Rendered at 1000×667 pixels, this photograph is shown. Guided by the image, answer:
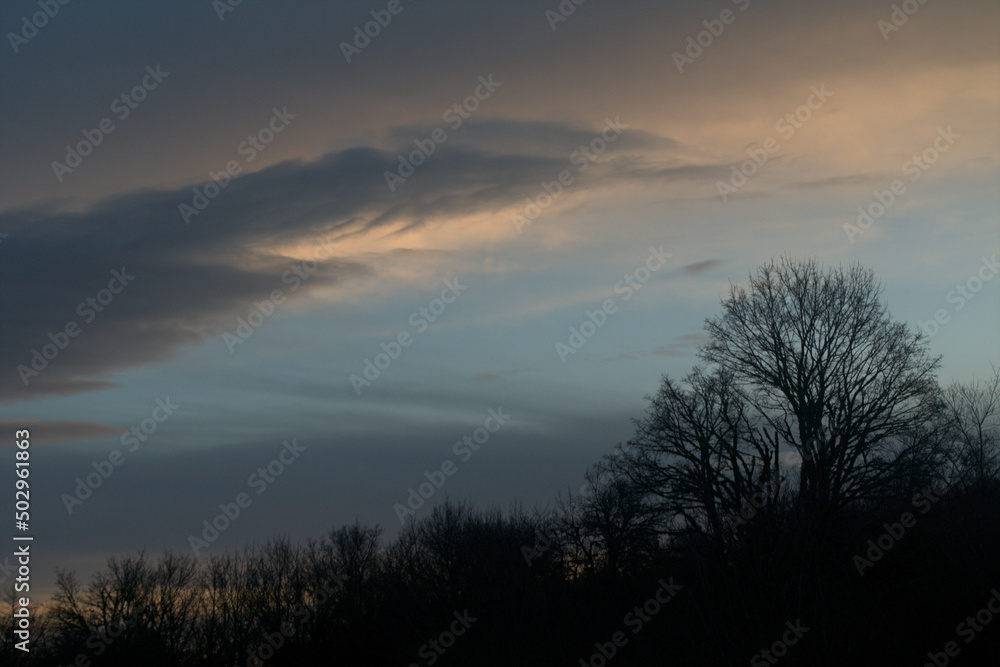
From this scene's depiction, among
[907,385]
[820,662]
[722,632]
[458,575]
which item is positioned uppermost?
[458,575]

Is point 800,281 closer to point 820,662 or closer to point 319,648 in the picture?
point 820,662

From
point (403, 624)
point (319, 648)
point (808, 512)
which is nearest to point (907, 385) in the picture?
point (808, 512)

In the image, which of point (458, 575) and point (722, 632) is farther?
point (458, 575)

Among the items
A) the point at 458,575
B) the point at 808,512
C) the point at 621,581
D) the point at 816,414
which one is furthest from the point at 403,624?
the point at 808,512

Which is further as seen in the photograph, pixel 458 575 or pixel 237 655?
pixel 237 655

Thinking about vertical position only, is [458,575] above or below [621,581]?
above

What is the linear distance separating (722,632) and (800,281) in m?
24.8

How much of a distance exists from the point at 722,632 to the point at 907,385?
22525 mm

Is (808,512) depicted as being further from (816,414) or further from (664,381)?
(664,381)

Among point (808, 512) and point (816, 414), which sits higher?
point (816, 414)

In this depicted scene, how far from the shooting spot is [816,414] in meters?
34.4

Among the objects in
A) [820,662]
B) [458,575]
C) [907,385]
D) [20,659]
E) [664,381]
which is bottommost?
[820,662]

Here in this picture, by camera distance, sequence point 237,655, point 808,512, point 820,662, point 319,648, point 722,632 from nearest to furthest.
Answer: point 820,662 < point 722,632 < point 808,512 < point 319,648 < point 237,655

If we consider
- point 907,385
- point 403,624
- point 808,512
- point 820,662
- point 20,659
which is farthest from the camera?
point 20,659
